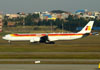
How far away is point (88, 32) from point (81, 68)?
51.0 m

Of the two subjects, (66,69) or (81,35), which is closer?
(66,69)

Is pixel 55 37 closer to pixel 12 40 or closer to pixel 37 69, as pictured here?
pixel 12 40

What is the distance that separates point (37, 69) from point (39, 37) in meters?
49.5

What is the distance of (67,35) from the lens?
7794 centimetres

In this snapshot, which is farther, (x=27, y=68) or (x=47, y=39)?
(x=47, y=39)

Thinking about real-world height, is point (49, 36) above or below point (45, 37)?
above

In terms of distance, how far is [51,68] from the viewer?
97.1 ft

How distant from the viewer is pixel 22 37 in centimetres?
7788

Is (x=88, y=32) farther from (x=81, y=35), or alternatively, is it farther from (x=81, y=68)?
(x=81, y=68)

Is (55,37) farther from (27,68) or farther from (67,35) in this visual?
(27,68)

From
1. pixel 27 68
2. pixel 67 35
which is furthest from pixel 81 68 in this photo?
pixel 67 35

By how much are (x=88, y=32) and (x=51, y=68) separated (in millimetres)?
51307

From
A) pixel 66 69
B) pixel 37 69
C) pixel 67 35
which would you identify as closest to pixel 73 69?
pixel 66 69

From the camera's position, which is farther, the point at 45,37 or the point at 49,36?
the point at 49,36
